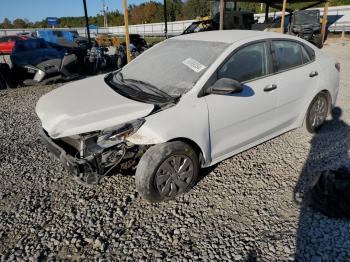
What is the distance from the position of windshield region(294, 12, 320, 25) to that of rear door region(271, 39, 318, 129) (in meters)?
18.3

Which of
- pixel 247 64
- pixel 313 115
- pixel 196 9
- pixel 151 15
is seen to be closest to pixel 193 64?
pixel 247 64

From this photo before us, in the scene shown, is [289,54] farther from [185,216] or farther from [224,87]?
[185,216]

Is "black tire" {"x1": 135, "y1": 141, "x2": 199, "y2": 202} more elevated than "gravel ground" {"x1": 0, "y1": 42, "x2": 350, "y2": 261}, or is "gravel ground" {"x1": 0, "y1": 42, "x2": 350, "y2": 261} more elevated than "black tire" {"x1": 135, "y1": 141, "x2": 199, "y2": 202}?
"black tire" {"x1": 135, "y1": 141, "x2": 199, "y2": 202}

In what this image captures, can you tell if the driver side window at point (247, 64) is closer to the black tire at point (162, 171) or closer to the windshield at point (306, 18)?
the black tire at point (162, 171)

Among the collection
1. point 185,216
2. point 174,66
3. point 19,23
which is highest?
point 19,23

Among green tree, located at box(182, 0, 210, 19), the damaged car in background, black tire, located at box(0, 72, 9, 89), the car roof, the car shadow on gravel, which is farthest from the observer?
green tree, located at box(182, 0, 210, 19)

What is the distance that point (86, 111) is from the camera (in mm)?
2836

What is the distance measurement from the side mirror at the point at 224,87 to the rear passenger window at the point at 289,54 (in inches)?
41.8

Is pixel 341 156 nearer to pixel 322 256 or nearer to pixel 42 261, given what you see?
pixel 322 256

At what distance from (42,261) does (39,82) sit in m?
6.40

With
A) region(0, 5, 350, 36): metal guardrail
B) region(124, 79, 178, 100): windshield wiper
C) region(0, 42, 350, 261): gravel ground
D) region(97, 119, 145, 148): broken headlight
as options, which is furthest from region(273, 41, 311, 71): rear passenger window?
region(0, 5, 350, 36): metal guardrail

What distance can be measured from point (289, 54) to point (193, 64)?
4.91 ft

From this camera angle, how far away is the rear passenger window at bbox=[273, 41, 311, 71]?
3.74 m

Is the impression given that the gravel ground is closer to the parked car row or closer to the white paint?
the white paint
